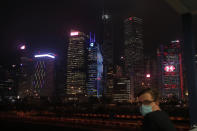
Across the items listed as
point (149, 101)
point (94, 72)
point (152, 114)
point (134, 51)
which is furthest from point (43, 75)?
point (152, 114)

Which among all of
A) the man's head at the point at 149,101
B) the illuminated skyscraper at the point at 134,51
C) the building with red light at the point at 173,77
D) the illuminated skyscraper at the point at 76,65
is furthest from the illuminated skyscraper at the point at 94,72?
the man's head at the point at 149,101

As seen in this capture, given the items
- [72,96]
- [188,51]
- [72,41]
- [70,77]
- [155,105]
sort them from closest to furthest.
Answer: [155,105]
[188,51]
[72,96]
[70,77]
[72,41]

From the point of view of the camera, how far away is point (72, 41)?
143 metres

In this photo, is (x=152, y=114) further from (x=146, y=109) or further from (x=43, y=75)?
(x=43, y=75)

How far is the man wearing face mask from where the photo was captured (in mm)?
1641

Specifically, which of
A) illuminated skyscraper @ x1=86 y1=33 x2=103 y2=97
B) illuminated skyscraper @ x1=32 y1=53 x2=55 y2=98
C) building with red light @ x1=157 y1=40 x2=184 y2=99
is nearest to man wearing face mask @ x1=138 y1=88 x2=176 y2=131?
building with red light @ x1=157 y1=40 x2=184 y2=99

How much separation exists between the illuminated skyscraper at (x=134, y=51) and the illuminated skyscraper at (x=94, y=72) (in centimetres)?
2120

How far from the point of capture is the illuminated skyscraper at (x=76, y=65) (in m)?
129

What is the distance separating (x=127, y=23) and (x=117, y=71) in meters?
62.7

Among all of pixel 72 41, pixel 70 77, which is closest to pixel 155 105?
pixel 70 77

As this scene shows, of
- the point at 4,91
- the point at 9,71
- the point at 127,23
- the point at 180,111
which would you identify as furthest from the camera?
the point at 127,23

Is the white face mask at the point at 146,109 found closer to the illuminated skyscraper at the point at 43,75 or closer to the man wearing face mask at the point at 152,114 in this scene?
the man wearing face mask at the point at 152,114

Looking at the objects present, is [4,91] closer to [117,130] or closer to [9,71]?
[9,71]

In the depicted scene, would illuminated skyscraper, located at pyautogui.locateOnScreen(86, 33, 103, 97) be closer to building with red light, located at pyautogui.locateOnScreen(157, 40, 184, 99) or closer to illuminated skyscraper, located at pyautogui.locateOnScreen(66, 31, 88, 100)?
illuminated skyscraper, located at pyautogui.locateOnScreen(66, 31, 88, 100)
